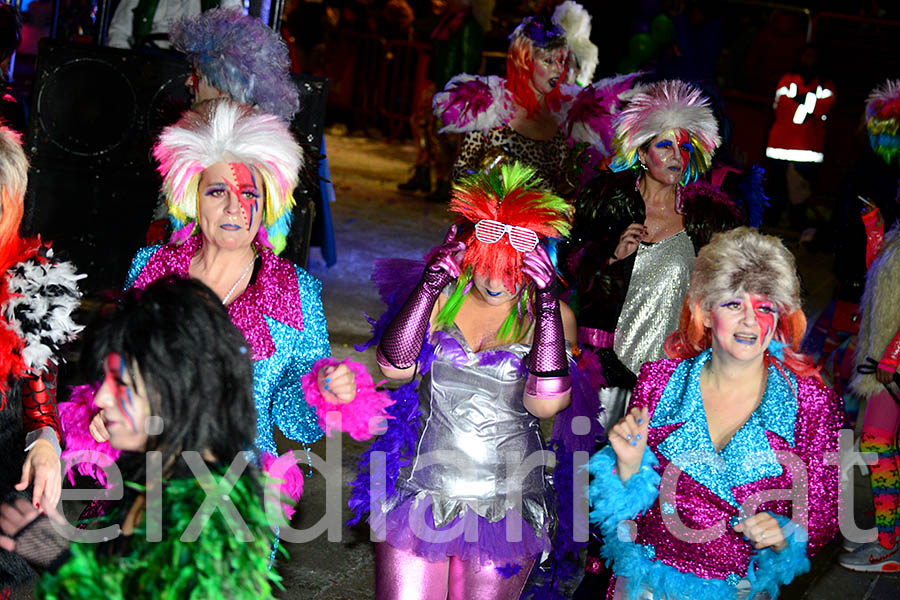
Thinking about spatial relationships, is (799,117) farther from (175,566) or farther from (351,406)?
(175,566)

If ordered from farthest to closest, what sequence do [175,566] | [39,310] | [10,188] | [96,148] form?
[96,148], [39,310], [10,188], [175,566]

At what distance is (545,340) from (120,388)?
1.33 m

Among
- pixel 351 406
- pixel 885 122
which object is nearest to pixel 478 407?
pixel 351 406

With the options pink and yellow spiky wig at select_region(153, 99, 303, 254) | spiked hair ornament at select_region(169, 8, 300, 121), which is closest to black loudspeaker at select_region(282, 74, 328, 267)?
spiked hair ornament at select_region(169, 8, 300, 121)

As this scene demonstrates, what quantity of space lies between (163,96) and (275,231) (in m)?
3.11

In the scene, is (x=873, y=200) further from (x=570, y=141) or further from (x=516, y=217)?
(x=516, y=217)

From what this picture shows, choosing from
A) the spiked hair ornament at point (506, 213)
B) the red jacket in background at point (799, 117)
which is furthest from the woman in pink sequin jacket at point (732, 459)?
the red jacket in background at point (799, 117)

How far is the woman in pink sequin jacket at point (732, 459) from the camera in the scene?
272 centimetres

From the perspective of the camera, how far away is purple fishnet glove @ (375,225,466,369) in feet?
9.94

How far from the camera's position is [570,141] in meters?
5.08

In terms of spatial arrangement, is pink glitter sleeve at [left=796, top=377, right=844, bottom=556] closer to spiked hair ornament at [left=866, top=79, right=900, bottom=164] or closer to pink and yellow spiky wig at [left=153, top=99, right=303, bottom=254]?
pink and yellow spiky wig at [left=153, top=99, right=303, bottom=254]

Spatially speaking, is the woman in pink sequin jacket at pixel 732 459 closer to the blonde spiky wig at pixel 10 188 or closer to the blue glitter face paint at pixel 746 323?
the blue glitter face paint at pixel 746 323

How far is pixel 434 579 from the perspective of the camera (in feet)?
9.71

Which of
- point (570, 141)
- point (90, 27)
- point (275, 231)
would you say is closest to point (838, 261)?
point (570, 141)
